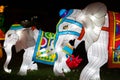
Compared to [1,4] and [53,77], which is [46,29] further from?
[53,77]

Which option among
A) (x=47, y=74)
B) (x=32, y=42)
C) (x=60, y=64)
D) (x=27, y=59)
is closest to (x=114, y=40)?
(x=60, y=64)

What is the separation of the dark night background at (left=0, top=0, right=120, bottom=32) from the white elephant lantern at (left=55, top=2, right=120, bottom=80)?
1.18 metres

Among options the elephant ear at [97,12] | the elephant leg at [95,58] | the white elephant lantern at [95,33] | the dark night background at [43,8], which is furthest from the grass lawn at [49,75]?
the elephant ear at [97,12]

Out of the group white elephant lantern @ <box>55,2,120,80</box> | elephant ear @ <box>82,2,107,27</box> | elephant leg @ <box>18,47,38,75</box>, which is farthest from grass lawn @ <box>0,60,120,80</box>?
elephant ear @ <box>82,2,107,27</box>

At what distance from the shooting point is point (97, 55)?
200 inches

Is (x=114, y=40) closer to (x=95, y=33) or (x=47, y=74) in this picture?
(x=95, y=33)

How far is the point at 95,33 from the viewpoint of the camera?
5.01 metres

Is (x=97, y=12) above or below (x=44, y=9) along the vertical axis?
below

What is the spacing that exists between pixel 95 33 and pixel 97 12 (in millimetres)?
285

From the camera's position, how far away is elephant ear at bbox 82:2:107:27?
499cm

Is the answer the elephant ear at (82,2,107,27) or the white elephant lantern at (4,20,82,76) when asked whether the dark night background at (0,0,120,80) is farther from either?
the elephant ear at (82,2,107,27)

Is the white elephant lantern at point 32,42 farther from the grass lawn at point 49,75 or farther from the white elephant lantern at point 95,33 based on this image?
the white elephant lantern at point 95,33

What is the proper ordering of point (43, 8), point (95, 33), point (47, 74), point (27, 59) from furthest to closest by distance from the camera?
point (43, 8) < point (27, 59) < point (47, 74) < point (95, 33)

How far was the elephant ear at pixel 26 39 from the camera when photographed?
20.3ft
